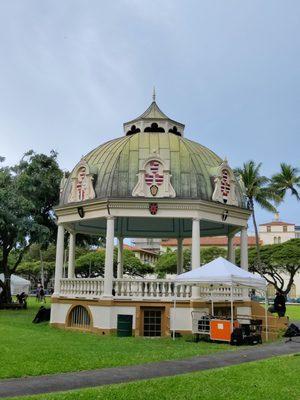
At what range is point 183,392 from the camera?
9.27m

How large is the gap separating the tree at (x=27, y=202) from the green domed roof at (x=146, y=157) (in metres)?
10.3

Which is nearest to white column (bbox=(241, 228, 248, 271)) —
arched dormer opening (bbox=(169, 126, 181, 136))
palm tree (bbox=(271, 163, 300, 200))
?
arched dormer opening (bbox=(169, 126, 181, 136))

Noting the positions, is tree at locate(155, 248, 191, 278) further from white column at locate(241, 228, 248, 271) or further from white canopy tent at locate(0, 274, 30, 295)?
white column at locate(241, 228, 248, 271)

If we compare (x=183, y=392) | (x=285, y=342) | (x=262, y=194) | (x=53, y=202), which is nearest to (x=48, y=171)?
(x=53, y=202)

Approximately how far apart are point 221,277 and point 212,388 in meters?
8.28

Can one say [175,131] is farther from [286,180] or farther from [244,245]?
[286,180]

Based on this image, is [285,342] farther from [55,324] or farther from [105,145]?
[105,145]

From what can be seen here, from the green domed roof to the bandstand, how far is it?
44 mm

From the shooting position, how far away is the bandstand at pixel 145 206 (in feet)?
67.6

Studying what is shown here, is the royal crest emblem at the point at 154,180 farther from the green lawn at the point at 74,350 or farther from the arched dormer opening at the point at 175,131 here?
the green lawn at the point at 74,350

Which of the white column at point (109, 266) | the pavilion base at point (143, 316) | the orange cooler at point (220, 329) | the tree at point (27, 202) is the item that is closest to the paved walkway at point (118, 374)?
the orange cooler at point (220, 329)

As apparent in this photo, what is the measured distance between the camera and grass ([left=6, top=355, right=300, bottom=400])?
29.1 ft

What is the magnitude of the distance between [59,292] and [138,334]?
511 cm

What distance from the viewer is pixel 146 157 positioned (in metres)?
22.2
